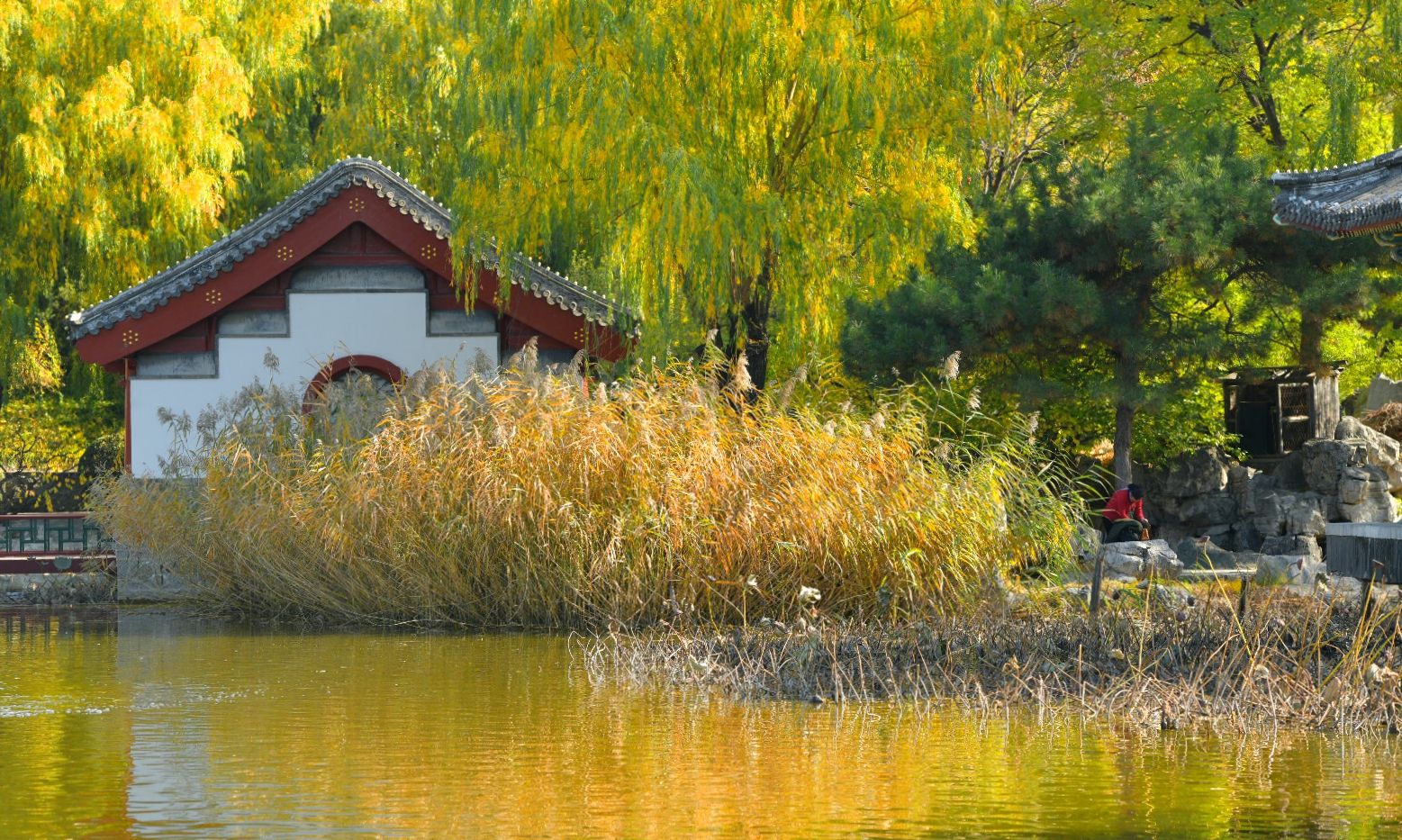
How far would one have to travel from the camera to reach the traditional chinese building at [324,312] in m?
18.8

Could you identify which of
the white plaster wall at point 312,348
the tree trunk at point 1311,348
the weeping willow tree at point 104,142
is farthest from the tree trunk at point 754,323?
the weeping willow tree at point 104,142

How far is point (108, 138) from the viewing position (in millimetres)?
22469

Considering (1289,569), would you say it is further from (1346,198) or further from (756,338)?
(756,338)

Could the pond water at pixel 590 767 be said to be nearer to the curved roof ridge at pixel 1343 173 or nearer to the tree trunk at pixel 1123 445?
the curved roof ridge at pixel 1343 173

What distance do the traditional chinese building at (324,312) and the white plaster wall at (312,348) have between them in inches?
0.5

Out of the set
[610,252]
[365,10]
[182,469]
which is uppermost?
[365,10]

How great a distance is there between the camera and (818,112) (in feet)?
56.3

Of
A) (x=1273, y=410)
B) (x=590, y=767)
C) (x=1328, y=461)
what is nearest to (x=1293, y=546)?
(x=1328, y=461)

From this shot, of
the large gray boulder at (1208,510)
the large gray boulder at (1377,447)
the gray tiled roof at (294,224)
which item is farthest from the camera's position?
the large gray boulder at (1208,510)

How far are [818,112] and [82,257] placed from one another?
11.2 metres

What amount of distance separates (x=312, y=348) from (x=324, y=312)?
417 mm

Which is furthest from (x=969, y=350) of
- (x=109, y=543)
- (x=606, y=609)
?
(x=109, y=543)

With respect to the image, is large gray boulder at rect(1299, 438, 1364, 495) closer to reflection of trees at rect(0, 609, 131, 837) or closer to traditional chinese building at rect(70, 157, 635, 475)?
traditional chinese building at rect(70, 157, 635, 475)

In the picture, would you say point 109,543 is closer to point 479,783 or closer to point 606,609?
point 606,609
